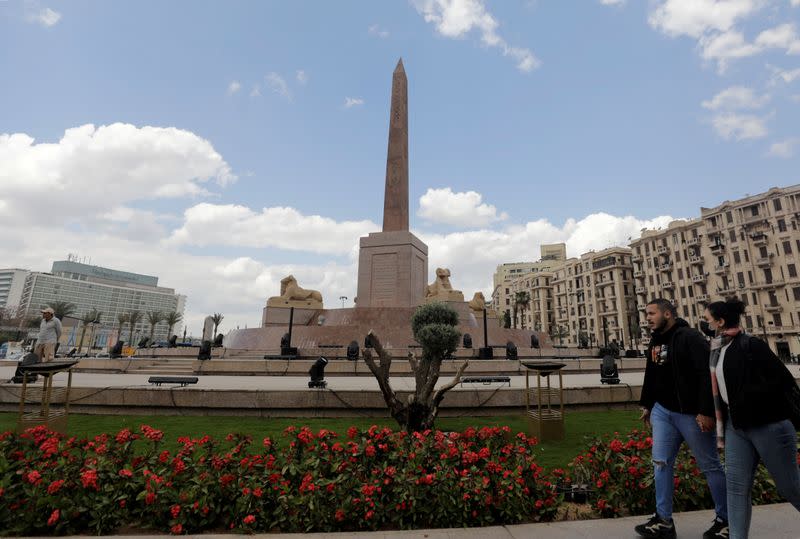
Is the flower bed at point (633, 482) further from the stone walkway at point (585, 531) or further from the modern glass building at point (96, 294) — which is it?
the modern glass building at point (96, 294)

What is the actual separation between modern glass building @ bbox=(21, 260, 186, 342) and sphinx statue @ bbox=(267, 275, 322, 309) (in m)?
121

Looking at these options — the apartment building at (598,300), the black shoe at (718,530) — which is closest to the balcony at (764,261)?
the apartment building at (598,300)

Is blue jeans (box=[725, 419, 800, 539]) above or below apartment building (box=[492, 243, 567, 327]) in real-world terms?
below

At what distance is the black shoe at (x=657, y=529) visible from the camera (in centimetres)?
342

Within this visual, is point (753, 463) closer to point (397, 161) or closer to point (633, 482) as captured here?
point (633, 482)

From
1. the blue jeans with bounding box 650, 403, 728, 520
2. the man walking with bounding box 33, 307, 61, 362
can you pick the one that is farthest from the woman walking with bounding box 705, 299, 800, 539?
the man walking with bounding box 33, 307, 61, 362

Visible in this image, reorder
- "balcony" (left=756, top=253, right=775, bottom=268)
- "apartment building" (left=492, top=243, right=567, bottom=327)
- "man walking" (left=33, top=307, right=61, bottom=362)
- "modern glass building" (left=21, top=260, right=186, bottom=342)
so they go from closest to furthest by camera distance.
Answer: "man walking" (left=33, top=307, right=61, bottom=362) → "balcony" (left=756, top=253, right=775, bottom=268) → "apartment building" (left=492, top=243, right=567, bottom=327) → "modern glass building" (left=21, top=260, right=186, bottom=342)

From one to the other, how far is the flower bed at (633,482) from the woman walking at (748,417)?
1086 millimetres

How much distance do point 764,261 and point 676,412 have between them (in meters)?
65.0

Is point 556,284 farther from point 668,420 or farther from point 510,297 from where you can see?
point 668,420

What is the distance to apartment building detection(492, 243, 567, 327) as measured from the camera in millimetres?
100312

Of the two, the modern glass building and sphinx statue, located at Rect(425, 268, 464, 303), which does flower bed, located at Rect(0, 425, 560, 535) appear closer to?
sphinx statue, located at Rect(425, 268, 464, 303)

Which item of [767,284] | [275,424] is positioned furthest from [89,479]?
[767,284]

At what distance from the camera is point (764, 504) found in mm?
4309
